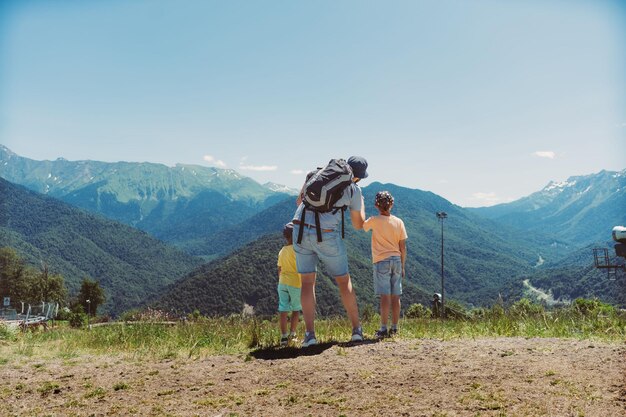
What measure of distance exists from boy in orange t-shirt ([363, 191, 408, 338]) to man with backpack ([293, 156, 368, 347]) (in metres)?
0.62

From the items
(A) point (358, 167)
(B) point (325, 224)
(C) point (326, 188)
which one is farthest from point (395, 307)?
(C) point (326, 188)

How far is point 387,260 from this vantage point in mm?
6125

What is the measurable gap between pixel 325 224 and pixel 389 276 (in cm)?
135

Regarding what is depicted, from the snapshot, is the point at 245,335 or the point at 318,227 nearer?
the point at 318,227

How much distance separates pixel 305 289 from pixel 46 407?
108 inches

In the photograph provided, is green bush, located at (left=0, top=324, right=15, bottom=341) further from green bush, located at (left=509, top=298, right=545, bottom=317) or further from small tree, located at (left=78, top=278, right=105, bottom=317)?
small tree, located at (left=78, top=278, right=105, bottom=317)

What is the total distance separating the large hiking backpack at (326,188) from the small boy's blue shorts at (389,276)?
111cm

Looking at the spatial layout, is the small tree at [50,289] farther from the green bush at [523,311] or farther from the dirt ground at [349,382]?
the dirt ground at [349,382]

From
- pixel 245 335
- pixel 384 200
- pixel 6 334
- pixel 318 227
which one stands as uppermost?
pixel 384 200

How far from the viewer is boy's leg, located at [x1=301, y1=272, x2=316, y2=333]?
546 centimetres

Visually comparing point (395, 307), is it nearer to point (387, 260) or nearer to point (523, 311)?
point (387, 260)

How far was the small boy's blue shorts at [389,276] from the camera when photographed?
19.9ft

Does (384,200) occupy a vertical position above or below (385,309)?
above

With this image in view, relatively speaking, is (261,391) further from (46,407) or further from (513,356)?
(513,356)
